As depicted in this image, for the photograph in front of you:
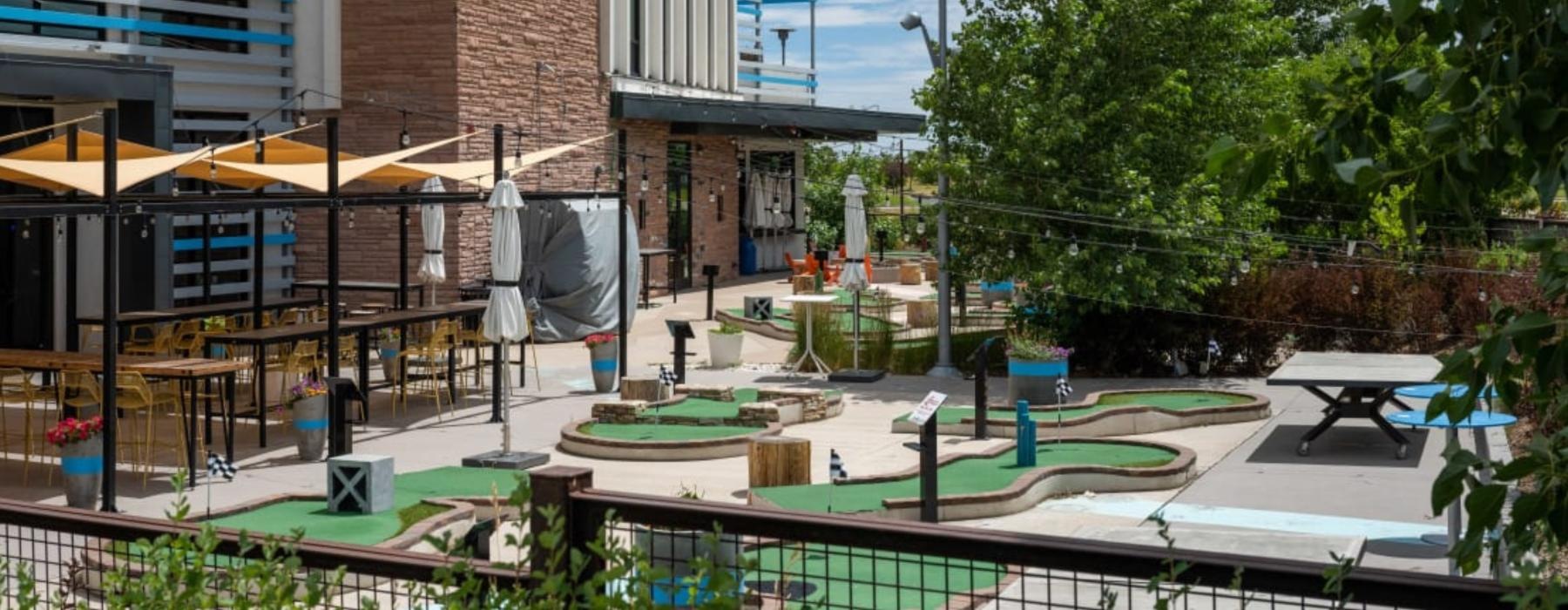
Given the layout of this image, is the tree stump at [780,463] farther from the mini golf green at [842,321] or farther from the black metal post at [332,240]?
the mini golf green at [842,321]

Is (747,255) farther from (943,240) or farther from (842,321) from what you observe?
(943,240)

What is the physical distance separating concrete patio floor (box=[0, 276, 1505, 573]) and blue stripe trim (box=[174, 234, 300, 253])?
18.2 ft

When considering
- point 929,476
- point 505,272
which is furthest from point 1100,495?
point 505,272

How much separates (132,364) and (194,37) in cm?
1164

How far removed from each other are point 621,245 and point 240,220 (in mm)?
8212

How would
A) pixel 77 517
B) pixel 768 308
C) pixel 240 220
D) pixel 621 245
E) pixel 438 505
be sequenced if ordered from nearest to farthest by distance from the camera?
1. pixel 77 517
2. pixel 438 505
3. pixel 621 245
4. pixel 240 220
5. pixel 768 308

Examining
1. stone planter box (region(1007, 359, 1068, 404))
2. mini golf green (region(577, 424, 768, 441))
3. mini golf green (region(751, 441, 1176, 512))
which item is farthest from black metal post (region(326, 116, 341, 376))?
stone planter box (region(1007, 359, 1068, 404))

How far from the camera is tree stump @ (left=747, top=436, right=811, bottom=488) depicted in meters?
15.5

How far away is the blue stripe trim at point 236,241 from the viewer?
86.9ft

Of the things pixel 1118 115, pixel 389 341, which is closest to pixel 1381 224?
pixel 1118 115

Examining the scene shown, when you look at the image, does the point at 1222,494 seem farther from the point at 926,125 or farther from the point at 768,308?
the point at 768,308

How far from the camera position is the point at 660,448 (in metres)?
17.8

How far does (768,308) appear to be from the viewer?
1241 inches

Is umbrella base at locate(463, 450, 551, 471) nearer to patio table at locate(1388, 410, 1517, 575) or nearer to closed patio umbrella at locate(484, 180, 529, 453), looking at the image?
closed patio umbrella at locate(484, 180, 529, 453)
